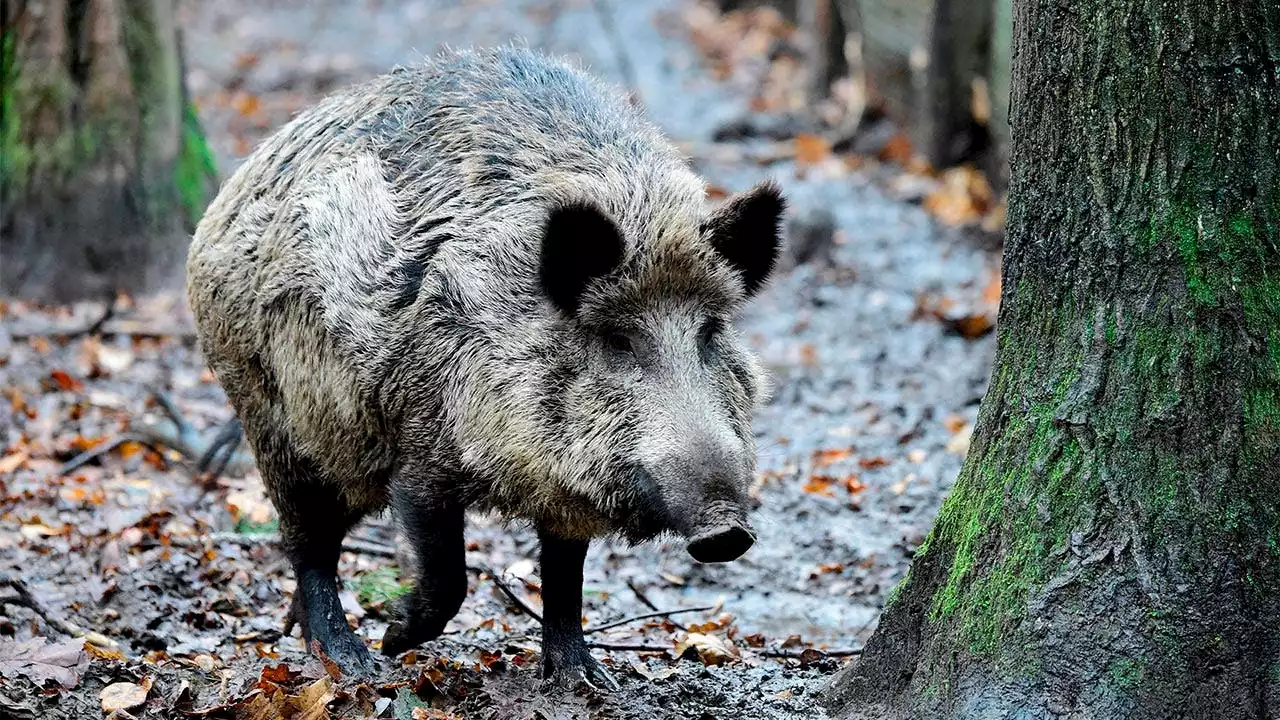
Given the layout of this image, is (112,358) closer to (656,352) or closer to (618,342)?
(618,342)

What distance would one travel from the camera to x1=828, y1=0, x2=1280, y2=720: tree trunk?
374cm

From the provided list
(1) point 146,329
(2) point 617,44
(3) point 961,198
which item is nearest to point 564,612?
(1) point 146,329

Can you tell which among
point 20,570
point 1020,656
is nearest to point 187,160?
point 20,570

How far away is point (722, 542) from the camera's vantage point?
399 cm

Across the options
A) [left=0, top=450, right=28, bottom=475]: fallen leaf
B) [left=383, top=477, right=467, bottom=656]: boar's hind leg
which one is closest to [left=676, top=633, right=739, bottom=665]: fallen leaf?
[left=383, top=477, right=467, bottom=656]: boar's hind leg

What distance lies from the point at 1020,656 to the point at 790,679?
111 cm

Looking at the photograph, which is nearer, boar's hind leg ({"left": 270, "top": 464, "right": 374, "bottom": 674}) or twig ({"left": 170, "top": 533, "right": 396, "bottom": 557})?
boar's hind leg ({"left": 270, "top": 464, "right": 374, "bottom": 674})

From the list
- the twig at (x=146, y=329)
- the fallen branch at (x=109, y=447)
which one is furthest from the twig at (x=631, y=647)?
the twig at (x=146, y=329)

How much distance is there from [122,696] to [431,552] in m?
1.06

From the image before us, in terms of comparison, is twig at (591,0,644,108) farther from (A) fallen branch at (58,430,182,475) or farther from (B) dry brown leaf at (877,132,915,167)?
(A) fallen branch at (58,430,182,475)

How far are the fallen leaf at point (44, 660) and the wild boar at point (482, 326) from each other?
3.28ft

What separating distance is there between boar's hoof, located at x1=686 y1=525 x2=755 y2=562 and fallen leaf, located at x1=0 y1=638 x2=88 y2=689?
194 cm

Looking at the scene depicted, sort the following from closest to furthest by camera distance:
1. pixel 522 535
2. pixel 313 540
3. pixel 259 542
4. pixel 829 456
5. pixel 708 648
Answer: pixel 708 648 → pixel 313 540 → pixel 259 542 → pixel 522 535 → pixel 829 456

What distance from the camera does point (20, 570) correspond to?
5.76 metres
